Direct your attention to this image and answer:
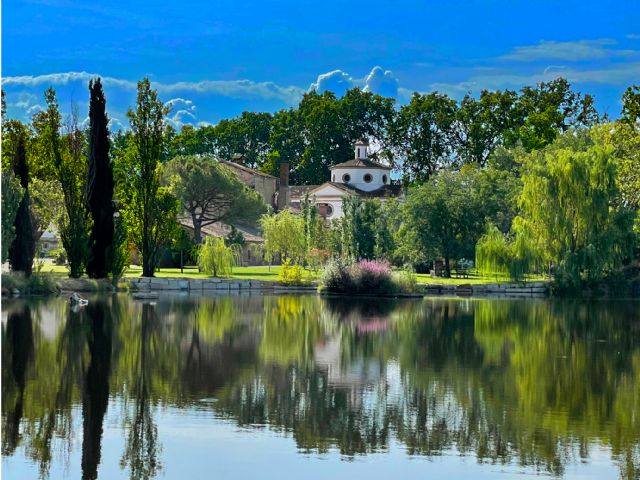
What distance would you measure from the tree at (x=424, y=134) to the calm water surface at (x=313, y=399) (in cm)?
7462

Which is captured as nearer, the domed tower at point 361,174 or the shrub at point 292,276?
the shrub at point 292,276

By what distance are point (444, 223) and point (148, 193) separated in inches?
666

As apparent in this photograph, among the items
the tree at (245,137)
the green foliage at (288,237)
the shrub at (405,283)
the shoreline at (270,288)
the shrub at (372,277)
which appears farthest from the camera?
the tree at (245,137)

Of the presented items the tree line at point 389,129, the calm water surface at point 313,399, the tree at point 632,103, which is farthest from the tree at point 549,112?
the calm water surface at point 313,399

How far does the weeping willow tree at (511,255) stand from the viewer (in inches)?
2106

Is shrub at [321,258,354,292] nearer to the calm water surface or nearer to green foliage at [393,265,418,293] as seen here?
green foliage at [393,265,418,293]

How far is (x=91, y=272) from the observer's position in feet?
166

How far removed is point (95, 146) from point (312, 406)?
115 ft

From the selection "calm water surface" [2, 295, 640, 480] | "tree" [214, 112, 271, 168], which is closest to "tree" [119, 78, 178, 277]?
"calm water surface" [2, 295, 640, 480]

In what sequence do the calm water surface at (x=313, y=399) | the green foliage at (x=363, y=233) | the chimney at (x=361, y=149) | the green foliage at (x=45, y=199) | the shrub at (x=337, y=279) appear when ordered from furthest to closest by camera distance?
1. the chimney at (x=361, y=149)
2. the green foliage at (x=363, y=233)
3. the green foliage at (x=45, y=199)
4. the shrub at (x=337, y=279)
5. the calm water surface at (x=313, y=399)

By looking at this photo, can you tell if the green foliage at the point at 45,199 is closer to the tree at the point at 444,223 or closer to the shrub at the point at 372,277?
the shrub at the point at 372,277

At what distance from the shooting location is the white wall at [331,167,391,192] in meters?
109

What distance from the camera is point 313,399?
59.0 feet

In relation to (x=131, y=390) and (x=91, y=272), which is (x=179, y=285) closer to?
(x=91, y=272)
